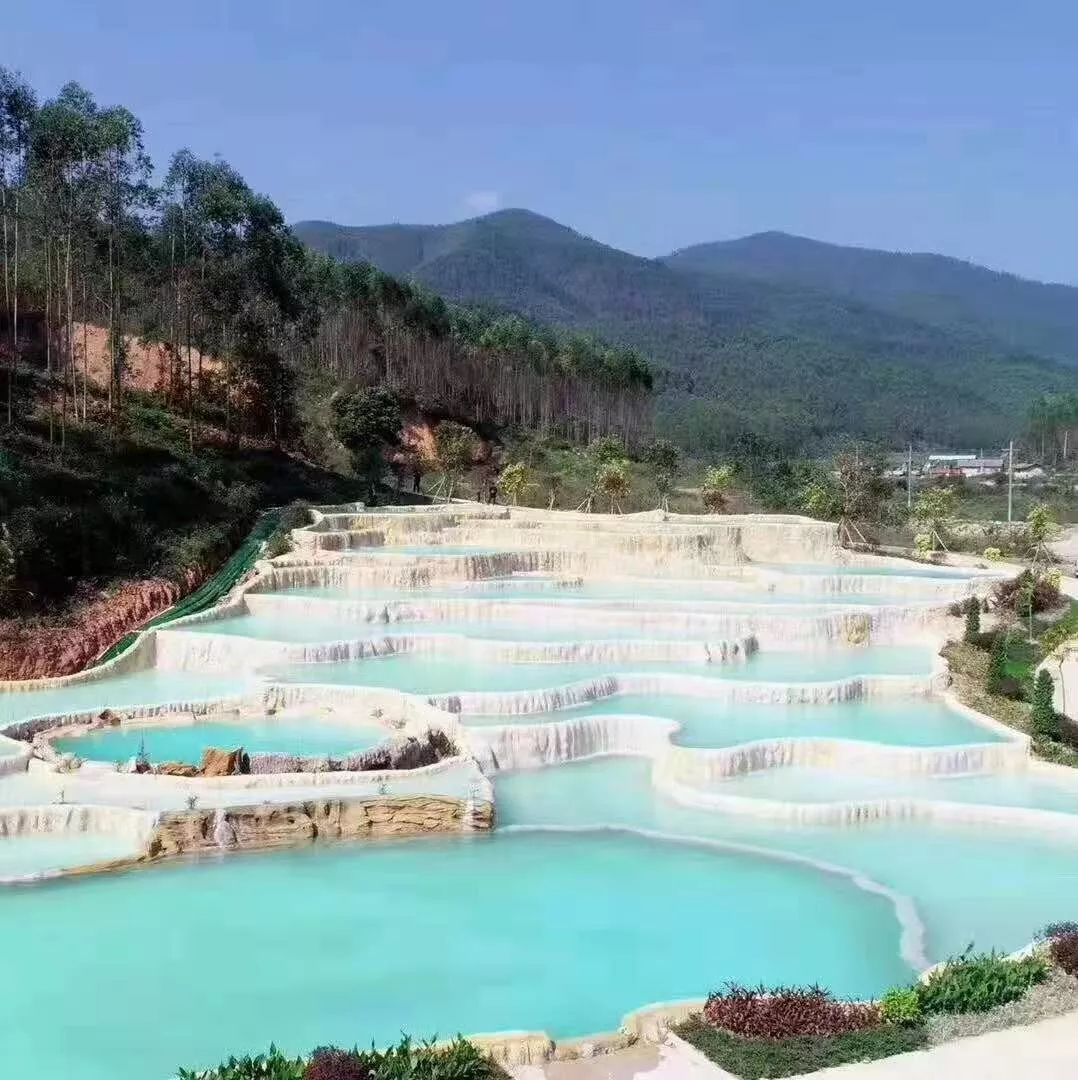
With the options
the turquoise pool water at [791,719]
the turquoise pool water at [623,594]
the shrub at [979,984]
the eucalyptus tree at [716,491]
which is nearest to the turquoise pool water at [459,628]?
the turquoise pool water at [623,594]

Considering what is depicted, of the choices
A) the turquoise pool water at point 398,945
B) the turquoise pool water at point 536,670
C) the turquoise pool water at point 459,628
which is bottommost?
the turquoise pool water at point 398,945

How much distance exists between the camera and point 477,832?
1425cm

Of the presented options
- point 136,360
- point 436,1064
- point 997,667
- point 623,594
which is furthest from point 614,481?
point 436,1064

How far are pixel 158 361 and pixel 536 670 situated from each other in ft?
79.8

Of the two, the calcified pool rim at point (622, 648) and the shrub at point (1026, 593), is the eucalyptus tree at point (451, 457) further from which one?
the shrub at point (1026, 593)

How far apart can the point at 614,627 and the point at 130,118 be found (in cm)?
1790

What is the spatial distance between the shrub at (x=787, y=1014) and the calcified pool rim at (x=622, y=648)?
74 cm

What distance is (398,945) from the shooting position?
36.7 feet

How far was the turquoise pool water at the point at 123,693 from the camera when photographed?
18688 millimetres

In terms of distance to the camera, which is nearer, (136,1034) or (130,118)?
(136,1034)

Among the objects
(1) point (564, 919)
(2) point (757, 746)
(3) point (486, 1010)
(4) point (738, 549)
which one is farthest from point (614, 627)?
(3) point (486, 1010)

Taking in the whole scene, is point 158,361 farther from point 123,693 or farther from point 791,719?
point 791,719

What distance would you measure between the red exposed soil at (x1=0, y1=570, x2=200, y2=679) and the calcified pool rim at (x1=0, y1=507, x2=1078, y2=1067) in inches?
32.9

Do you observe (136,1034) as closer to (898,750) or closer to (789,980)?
(789,980)
